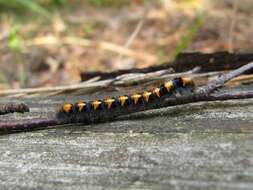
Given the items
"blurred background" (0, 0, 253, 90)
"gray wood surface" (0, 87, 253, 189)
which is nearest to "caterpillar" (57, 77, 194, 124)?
"gray wood surface" (0, 87, 253, 189)

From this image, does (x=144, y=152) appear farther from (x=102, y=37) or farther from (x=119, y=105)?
(x=102, y=37)

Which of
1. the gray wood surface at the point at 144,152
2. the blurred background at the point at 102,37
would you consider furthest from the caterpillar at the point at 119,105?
the blurred background at the point at 102,37

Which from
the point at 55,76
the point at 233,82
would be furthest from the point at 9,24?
the point at 233,82

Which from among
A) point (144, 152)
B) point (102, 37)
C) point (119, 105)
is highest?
point (102, 37)

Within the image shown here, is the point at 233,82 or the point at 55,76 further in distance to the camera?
the point at 55,76

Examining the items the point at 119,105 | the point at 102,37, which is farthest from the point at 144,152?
the point at 102,37

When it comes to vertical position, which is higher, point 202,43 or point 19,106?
point 202,43

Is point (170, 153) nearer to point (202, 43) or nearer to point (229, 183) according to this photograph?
point (229, 183)

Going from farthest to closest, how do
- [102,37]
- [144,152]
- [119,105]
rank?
[102,37], [119,105], [144,152]
